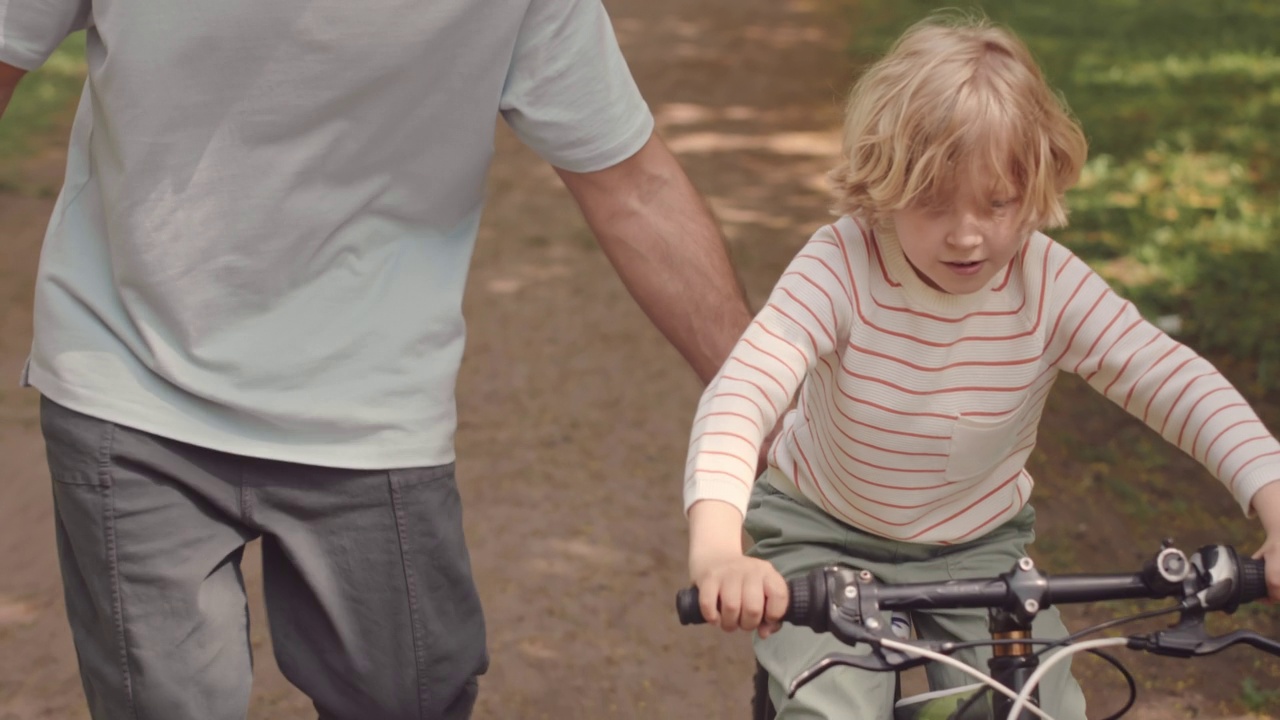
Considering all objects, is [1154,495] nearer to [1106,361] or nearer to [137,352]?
[1106,361]

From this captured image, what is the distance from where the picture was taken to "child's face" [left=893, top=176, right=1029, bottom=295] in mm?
2094

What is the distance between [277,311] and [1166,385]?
52.9 inches

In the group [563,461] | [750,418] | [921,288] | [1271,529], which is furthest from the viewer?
[563,461]

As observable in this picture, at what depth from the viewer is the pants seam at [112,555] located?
238 cm

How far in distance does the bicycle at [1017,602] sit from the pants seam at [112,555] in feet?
3.29

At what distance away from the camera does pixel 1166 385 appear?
2201 millimetres

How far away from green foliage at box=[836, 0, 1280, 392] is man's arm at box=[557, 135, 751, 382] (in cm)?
196

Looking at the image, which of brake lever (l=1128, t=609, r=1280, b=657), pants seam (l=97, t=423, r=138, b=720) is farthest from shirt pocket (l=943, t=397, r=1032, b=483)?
pants seam (l=97, t=423, r=138, b=720)

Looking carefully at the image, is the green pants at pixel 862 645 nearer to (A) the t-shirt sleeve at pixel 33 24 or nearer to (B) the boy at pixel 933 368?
(B) the boy at pixel 933 368

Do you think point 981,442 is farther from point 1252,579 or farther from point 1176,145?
point 1176,145

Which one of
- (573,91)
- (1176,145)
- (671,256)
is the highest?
(573,91)

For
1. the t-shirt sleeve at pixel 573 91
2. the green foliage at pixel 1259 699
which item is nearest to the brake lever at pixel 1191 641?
the t-shirt sleeve at pixel 573 91

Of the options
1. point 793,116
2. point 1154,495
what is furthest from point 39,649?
point 793,116

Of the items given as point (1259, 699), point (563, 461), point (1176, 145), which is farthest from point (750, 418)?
point (1176, 145)
